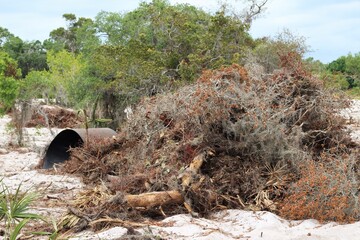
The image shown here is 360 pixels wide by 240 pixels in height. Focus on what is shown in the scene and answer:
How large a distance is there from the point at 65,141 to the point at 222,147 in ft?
19.1

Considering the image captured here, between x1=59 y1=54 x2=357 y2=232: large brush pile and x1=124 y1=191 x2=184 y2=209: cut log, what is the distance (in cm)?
1

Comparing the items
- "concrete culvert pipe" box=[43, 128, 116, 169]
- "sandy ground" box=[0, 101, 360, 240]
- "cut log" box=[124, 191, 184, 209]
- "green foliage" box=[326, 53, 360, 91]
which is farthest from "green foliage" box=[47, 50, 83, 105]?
"cut log" box=[124, 191, 184, 209]

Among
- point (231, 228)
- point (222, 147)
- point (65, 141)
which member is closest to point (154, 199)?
point (231, 228)

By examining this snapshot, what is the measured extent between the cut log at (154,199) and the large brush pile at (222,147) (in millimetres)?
14

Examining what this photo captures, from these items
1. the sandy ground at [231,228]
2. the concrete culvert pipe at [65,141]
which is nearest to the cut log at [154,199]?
the sandy ground at [231,228]

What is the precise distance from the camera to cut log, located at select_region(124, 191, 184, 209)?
294 inches

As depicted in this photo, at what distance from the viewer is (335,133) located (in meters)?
10.1

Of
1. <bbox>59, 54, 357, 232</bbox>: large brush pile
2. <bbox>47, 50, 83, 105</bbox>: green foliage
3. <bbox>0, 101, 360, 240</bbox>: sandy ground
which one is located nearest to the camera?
<bbox>0, 101, 360, 240</bbox>: sandy ground

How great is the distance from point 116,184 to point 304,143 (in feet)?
11.8

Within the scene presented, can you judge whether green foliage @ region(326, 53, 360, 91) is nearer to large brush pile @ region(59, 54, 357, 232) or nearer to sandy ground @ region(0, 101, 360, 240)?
large brush pile @ region(59, 54, 357, 232)

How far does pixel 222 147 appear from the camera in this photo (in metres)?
8.63

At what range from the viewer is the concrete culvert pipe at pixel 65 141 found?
12.4 meters

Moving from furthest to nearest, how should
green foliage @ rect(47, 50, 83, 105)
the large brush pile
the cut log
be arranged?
green foliage @ rect(47, 50, 83, 105), the large brush pile, the cut log

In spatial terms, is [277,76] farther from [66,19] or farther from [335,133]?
[66,19]
